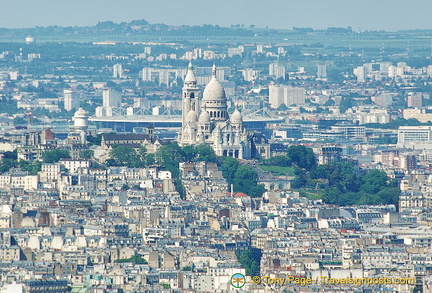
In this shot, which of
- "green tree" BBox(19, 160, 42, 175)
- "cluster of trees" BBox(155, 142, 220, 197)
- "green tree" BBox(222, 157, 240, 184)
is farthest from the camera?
"cluster of trees" BBox(155, 142, 220, 197)

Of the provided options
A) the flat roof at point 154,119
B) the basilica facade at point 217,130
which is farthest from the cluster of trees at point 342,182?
the flat roof at point 154,119

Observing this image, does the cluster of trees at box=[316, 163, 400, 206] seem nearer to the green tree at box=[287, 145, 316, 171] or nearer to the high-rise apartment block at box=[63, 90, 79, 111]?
the green tree at box=[287, 145, 316, 171]

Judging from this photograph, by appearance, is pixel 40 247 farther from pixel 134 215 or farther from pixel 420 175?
pixel 420 175

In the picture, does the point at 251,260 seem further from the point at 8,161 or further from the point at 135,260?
the point at 8,161

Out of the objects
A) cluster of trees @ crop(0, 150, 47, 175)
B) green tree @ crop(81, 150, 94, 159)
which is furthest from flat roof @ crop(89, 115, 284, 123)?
cluster of trees @ crop(0, 150, 47, 175)

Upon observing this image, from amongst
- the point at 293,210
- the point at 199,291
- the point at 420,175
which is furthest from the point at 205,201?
the point at 199,291

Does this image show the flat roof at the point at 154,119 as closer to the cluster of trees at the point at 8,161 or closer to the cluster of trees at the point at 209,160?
the cluster of trees at the point at 209,160
